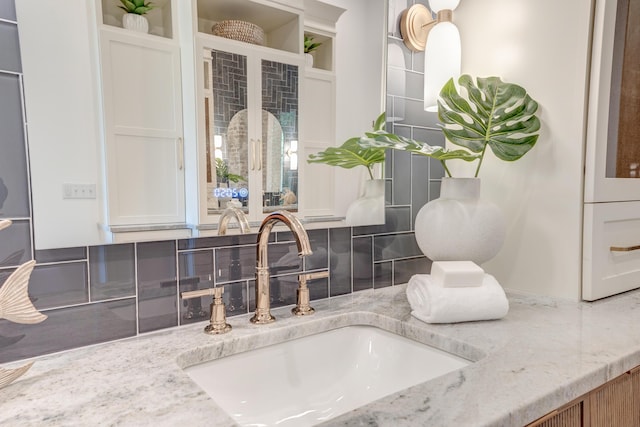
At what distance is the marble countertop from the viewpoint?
0.54 meters

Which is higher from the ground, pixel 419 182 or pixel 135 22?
pixel 135 22

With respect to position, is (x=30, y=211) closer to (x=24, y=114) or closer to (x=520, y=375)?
(x=24, y=114)

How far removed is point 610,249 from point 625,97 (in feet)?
1.38

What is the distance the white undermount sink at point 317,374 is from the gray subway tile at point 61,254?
0.99 ft

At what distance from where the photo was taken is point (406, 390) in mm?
603

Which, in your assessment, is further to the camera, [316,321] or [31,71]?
[316,321]

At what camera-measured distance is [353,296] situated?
1.13 meters

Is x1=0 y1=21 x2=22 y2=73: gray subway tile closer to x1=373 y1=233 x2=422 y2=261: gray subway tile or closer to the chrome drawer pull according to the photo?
x1=373 y1=233 x2=422 y2=261: gray subway tile

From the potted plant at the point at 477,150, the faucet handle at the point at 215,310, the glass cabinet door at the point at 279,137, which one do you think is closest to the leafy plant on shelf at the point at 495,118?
the potted plant at the point at 477,150

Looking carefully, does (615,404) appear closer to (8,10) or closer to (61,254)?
(61,254)

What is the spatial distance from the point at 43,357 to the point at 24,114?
0.44 meters

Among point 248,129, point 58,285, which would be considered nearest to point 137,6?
Result: point 248,129

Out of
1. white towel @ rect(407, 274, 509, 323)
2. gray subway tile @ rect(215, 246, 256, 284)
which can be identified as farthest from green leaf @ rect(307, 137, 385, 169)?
white towel @ rect(407, 274, 509, 323)

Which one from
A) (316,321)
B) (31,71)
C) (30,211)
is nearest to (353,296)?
(316,321)
